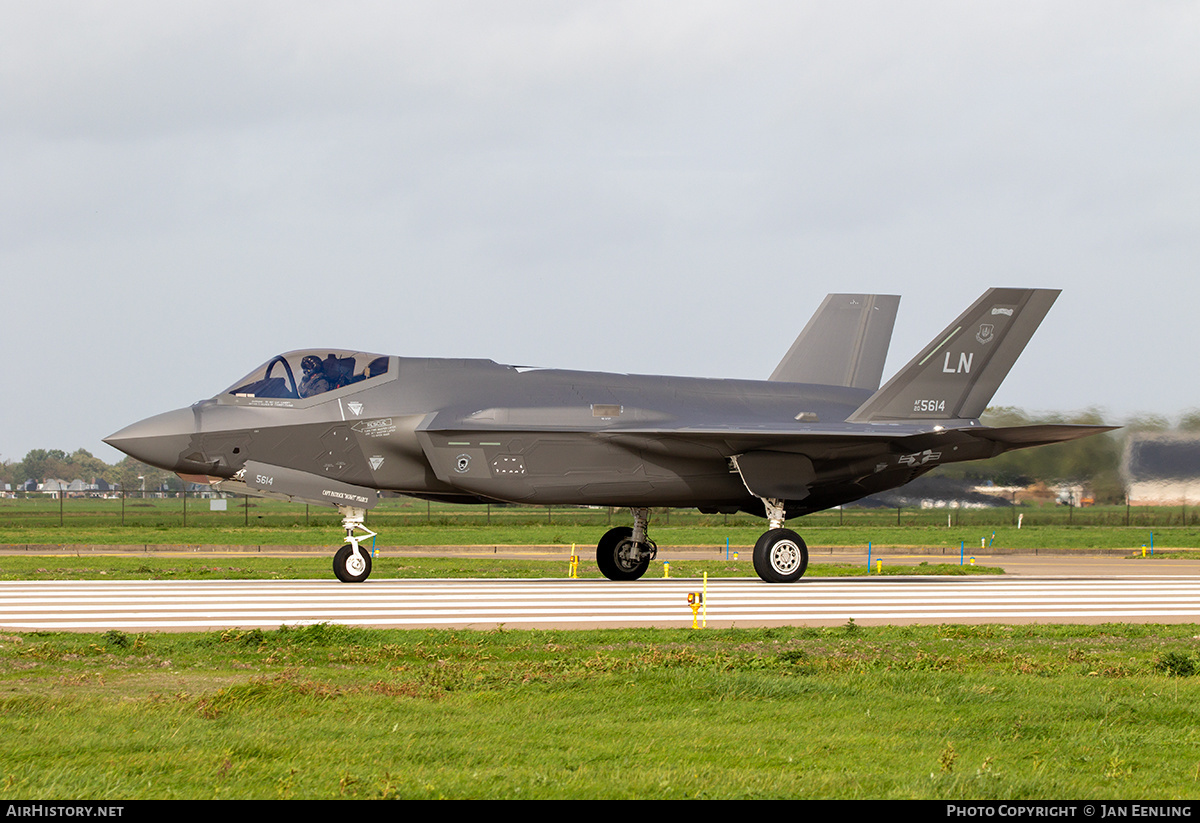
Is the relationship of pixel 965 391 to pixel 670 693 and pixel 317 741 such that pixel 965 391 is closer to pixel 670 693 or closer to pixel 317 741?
pixel 670 693

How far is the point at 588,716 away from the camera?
27.0ft

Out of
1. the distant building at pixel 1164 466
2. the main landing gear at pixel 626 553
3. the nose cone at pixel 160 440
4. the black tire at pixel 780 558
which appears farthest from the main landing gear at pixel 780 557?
the distant building at pixel 1164 466

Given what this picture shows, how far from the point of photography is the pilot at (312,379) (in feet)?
66.4

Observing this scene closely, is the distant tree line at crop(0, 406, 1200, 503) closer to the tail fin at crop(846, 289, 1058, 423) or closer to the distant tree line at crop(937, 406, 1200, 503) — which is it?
the distant tree line at crop(937, 406, 1200, 503)

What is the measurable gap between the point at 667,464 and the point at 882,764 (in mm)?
14625

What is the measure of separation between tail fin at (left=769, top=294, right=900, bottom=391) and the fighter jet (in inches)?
107

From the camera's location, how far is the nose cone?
64.7 feet

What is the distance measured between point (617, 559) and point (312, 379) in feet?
21.8

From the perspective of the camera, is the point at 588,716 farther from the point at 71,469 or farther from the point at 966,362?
the point at 71,469

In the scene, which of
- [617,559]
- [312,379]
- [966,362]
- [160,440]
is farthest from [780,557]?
[160,440]

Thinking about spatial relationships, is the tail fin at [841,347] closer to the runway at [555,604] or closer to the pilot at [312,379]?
the runway at [555,604]

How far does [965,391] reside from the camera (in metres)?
22.4

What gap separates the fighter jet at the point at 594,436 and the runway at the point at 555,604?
160cm
